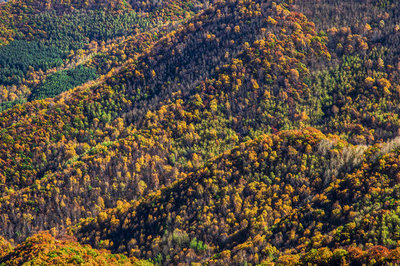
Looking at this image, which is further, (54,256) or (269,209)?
(269,209)

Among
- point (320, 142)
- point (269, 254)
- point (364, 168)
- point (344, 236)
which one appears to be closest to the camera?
point (344, 236)

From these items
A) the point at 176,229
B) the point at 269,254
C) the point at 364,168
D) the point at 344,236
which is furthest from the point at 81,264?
the point at 364,168

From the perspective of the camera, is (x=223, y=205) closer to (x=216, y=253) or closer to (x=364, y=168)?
(x=216, y=253)

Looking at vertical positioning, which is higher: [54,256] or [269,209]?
[54,256]

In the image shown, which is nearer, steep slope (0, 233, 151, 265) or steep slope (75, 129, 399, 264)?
steep slope (0, 233, 151, 265)

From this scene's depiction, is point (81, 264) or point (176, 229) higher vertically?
point (81, 264)

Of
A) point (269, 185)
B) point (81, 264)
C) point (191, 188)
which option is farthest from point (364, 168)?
point (81, 264)

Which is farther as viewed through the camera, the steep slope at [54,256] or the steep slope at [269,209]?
the steep slope at [269,209]

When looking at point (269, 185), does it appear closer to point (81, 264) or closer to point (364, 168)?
point (364, 168)

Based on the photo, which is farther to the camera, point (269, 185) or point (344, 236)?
point (269, 185)

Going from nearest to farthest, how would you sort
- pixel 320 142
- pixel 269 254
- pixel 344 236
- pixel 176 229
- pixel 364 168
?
pixel 344 236 → pixel 269 254 → pixel 364 168 → pixel 176 229 → pixel 320 142

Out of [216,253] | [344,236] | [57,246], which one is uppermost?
[344,236]
